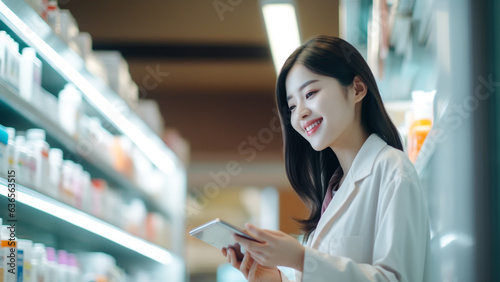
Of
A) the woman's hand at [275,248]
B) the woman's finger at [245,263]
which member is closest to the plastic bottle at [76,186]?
the woman's finger at [245,263]

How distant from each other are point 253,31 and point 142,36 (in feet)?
3.89

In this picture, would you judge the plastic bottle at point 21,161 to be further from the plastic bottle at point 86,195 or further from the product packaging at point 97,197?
the product packaging at point 97,197

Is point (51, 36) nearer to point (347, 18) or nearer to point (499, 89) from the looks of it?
point (347, 18)

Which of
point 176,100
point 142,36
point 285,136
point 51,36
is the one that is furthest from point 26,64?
point 176,100

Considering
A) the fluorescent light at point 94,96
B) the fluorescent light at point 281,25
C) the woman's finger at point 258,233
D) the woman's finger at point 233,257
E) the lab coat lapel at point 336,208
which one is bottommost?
the woman's finger at point 233,257

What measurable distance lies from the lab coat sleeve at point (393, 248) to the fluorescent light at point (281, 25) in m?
2.72

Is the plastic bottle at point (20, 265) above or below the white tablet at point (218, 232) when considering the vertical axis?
below

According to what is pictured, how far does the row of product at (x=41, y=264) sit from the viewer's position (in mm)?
2443

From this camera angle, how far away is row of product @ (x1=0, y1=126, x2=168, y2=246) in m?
2.53

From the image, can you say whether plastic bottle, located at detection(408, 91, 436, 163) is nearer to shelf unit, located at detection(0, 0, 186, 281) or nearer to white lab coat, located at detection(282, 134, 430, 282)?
white lab coat, located at detection(282, 134, 430, 282)

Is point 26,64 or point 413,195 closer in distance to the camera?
point 413,195

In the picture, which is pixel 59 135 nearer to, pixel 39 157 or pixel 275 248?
pixel 39 157

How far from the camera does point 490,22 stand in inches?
62.2

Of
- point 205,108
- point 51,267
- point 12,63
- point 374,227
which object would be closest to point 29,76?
point 12,63
